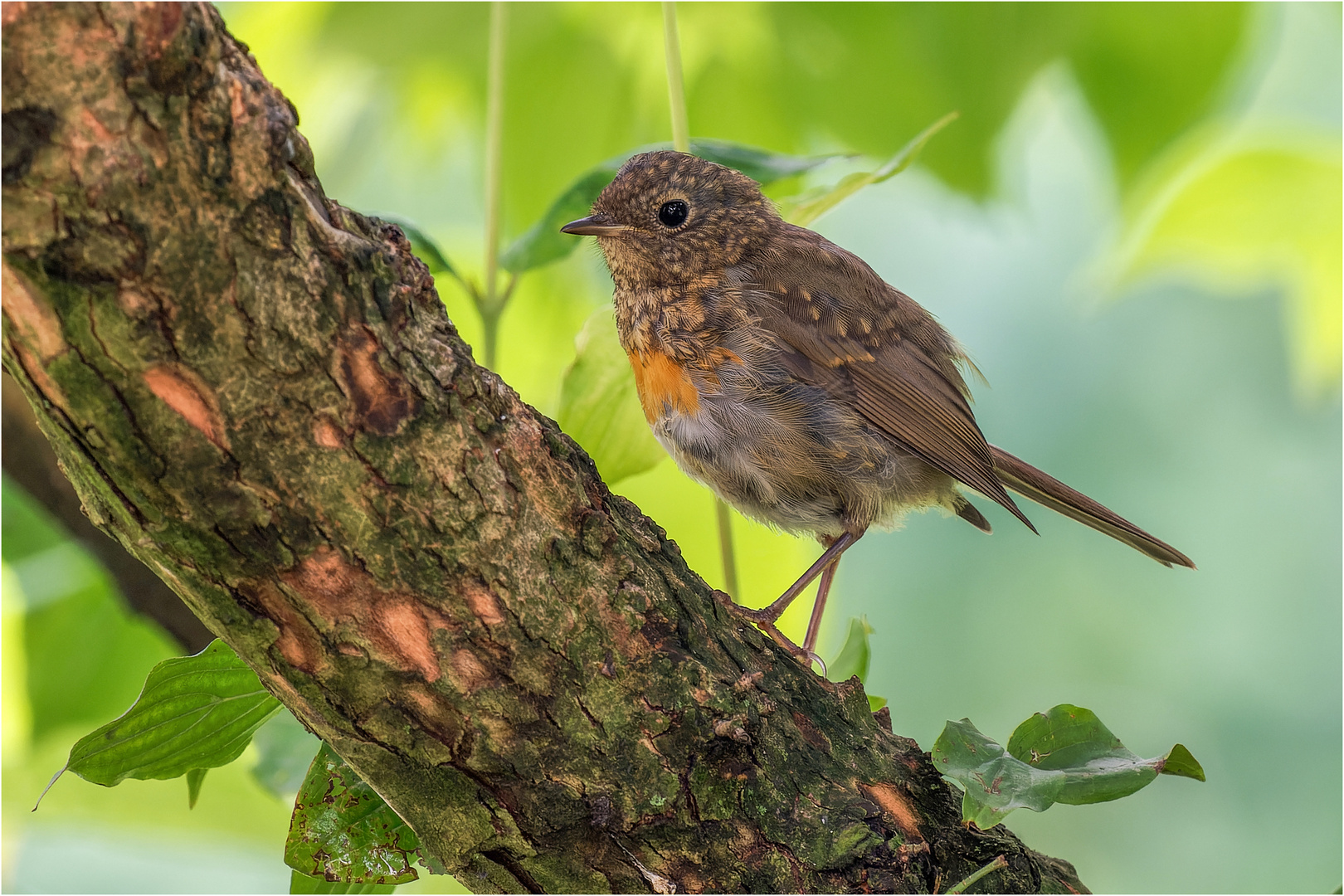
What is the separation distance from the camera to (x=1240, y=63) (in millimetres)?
2633

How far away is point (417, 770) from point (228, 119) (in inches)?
30.2

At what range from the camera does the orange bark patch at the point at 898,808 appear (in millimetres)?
1477

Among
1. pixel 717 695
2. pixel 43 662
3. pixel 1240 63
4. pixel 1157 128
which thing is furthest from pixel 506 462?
pixel 1240 63

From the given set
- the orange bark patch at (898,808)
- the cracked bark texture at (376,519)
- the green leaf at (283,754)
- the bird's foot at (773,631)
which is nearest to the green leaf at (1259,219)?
the bird's foot at (773,631)

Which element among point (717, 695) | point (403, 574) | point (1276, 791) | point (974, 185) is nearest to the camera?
point (403, 574)

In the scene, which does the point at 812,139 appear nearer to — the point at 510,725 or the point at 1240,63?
the point at 1240,63

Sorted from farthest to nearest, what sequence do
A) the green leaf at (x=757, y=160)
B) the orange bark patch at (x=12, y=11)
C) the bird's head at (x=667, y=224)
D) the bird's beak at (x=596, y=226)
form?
the bird's head at (x=667, y=224), the bird's beak at (x=596, y=226), the green leaf at (x=757, y=160), the orange bark patch at (x=12, y=11)

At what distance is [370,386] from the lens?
3.58 feet

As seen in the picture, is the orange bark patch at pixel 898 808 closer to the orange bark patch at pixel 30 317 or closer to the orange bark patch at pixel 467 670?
the orange bark patch at pixel 467 670

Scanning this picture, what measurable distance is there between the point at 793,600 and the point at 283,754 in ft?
3.36

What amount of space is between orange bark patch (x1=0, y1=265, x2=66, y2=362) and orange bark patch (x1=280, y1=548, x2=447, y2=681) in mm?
318

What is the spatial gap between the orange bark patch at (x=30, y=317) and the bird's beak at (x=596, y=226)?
1300 millimetres

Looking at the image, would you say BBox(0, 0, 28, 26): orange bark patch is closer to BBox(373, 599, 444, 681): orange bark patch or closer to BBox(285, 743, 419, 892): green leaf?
BBox(373, 599, 444, 681): orange bark patch

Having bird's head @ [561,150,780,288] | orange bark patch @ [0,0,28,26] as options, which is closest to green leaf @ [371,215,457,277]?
bird's head @ [561,150,780,288]
